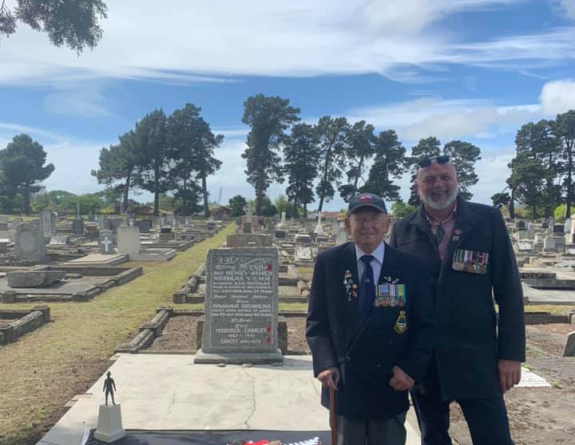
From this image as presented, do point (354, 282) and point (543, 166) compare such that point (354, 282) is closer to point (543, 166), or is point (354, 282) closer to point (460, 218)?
point (460, 218)

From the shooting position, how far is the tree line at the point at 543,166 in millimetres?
61188

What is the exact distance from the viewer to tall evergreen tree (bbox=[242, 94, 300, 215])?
66.1 m

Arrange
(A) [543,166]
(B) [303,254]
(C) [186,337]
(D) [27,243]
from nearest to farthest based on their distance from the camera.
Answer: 1. (C) [186,337]
2. (D) [27,243]
3. (B) [303,254]
4. (A) [543,166]

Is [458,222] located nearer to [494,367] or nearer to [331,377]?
[494,367]

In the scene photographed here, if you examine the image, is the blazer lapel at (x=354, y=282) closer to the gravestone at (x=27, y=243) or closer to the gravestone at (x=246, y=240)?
the gravestone at (x=246, y=240)

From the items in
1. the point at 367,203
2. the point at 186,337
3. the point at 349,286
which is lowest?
the point at 186,337

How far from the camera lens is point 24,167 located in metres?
64.9

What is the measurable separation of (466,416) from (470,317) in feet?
1.74

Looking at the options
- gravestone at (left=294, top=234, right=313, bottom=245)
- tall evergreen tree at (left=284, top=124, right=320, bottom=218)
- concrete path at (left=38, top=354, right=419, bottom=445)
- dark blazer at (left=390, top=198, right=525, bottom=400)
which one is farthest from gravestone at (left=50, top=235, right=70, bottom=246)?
tall evergreen tree at (left=284, top=124, right=320, bottom=218)

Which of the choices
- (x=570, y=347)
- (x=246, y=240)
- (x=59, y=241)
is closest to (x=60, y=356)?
(x=246, y=240)

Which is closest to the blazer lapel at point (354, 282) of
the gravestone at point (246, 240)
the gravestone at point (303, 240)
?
the gravestone at point (246, 240)

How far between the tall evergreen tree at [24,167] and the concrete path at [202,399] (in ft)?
213

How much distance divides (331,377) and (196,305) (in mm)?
7878

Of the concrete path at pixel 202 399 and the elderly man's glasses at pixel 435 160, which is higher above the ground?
the elderly man's glasses at pixel 435 160
